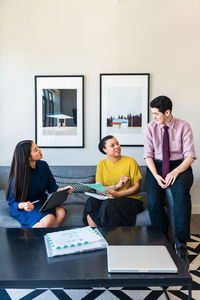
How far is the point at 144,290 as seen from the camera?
1.82 m

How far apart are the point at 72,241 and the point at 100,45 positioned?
254cm

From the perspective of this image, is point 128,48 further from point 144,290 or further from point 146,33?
point 144,290

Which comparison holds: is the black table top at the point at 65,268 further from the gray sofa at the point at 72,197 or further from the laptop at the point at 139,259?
the gray sofa at the point at 72,197

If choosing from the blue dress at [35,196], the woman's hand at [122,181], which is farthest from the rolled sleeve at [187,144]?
the blue dress at [35,196]

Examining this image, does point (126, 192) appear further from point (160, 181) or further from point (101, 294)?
point (101, 294)

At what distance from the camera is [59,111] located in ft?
11.3

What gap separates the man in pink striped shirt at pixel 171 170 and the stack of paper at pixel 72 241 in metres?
0.86

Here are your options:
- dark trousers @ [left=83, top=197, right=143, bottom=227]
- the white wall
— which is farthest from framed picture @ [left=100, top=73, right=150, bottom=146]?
dark trousers @ [left=83, top=197, right=143, bottom=227]

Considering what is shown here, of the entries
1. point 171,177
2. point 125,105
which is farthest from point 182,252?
point 125,105

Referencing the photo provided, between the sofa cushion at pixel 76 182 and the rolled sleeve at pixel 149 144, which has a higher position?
the rolled sleeve at pixel 149 144

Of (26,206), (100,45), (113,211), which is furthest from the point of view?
(100,45)

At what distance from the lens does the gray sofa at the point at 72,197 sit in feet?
7.87

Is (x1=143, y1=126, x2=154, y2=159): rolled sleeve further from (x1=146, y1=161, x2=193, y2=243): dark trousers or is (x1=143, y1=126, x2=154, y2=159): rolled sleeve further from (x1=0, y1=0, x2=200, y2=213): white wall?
(x1=0, y1=0, x2=200, y2=213): white wall

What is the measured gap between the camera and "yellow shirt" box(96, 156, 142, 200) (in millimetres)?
2584
